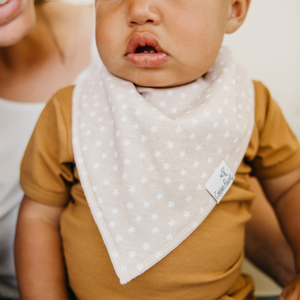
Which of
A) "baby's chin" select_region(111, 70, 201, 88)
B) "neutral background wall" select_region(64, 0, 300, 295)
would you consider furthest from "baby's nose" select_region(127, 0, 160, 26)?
"neutral background wall" select_region(64, 0, 300, 295)

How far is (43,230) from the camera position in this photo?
0.74 metres

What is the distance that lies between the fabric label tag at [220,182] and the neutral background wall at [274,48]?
0.78 meters

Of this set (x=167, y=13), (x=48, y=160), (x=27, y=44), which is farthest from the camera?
(x=27, y=44)

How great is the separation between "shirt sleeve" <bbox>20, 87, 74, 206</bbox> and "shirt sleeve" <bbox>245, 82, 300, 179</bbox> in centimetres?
46

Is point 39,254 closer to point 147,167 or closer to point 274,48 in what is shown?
point 147,167

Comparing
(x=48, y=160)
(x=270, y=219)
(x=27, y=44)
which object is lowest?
(x=270, y=219)

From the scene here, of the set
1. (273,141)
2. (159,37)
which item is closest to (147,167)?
(159,37)

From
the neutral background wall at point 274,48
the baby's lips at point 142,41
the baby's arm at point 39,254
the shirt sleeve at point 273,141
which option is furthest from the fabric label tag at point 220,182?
the neutral background wall at point 274,48

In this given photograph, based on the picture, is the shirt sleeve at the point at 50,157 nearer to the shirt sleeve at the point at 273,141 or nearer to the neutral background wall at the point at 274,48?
the shirt sleeve at the point at 273,141

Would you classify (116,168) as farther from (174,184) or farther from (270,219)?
(270,219)

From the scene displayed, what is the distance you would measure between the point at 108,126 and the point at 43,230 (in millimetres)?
317

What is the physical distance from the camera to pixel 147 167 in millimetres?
618

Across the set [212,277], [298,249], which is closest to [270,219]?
[298,249]

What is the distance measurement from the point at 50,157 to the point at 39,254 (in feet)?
0.80
